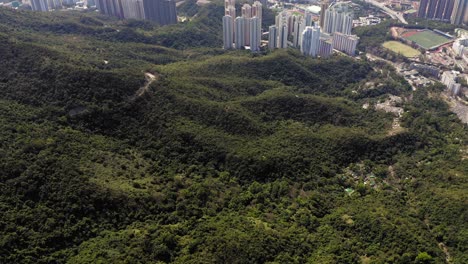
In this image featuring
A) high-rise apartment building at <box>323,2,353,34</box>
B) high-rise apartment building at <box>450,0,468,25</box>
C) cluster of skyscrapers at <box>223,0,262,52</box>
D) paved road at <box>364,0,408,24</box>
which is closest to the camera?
cluster of skyscrapers at <box>223,0,262,52</box>

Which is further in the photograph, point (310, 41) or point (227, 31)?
point (227, 31)

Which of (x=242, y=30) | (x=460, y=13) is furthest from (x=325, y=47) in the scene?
(x=460, y=13)

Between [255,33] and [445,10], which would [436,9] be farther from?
[255,33]

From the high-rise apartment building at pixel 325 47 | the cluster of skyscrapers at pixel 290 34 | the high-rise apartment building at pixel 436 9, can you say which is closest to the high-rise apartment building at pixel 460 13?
the high-rise apartment building at pixel 436 9

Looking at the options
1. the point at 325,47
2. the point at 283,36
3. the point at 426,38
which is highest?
the point at 283,36

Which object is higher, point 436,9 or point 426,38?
point 436,9

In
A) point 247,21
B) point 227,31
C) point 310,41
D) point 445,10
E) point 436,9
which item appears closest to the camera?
point 310,41

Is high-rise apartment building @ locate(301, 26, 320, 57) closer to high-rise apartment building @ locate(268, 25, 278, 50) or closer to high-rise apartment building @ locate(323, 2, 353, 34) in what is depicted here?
high-rise apartment building @ locate(268, 25, 278, 50)

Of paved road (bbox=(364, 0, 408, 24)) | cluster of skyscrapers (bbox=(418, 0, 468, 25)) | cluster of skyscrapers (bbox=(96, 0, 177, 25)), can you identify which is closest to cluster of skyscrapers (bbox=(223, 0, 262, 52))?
cluster of skyscrapers (bbox=(96, 0, 177, 25))
